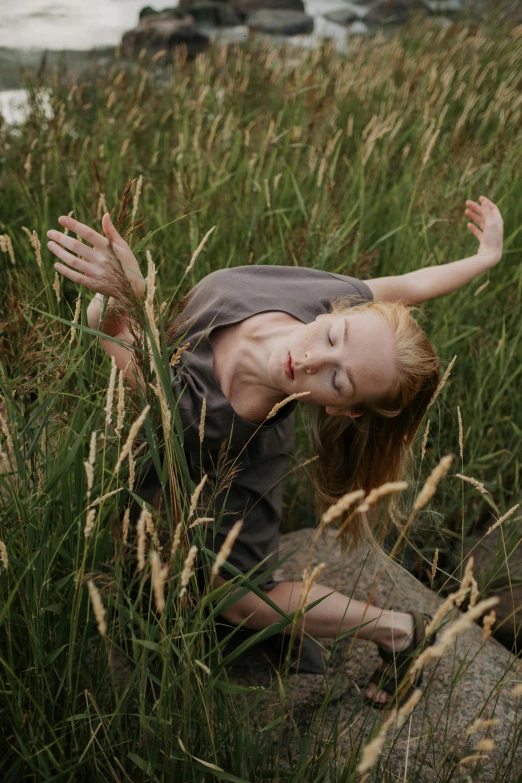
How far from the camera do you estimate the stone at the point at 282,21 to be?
993 centimetres

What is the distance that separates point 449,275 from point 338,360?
1.99ft

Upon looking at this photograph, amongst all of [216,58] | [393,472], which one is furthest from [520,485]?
[216,58]

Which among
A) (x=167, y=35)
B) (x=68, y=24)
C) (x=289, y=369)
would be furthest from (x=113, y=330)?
(x=68, y=24)

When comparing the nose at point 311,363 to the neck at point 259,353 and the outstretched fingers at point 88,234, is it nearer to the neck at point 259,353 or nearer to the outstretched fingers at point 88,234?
the neck at point 259,353

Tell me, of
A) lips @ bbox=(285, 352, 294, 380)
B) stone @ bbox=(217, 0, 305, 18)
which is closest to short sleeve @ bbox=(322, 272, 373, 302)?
lips @ bbox=(285, 352, 294, 380)

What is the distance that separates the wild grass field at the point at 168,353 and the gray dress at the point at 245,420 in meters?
0.14

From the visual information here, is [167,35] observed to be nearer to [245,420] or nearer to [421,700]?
[245,420]

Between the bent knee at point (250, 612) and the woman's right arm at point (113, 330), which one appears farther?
the bent knee at point (250, 612)

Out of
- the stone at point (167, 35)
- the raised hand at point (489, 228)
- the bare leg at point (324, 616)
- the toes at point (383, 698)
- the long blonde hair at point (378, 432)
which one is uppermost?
the stone at point (167, 35)

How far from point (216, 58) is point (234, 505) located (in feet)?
11.3

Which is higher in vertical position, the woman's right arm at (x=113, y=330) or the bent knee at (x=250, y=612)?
the woman's right arm at (x=113, y=330)

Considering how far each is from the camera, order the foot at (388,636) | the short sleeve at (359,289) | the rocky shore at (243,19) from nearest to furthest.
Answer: the foot at (388,636) < the short sleeve at (359,289) < the rocky shore at (243,19)

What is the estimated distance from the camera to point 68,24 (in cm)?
967

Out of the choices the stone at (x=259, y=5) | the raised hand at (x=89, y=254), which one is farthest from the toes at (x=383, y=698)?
the stone at (x=259, y=5)
